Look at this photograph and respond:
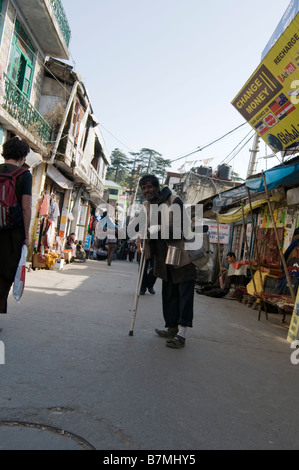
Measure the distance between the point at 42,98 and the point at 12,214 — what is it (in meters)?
12.6

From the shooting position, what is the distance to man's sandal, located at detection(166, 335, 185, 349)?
15.3 ft

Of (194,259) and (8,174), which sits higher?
(8,174)

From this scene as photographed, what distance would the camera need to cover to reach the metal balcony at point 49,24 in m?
11.6

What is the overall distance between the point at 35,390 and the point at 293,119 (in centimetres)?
561

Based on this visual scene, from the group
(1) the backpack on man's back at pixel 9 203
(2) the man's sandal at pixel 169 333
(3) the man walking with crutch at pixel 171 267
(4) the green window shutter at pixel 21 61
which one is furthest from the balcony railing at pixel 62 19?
(2) the man's sandal at pixel 169 333

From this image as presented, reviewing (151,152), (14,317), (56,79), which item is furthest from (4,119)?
(151,152)

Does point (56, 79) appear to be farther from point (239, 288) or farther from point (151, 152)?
point (151, 152)

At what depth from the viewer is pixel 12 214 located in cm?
415

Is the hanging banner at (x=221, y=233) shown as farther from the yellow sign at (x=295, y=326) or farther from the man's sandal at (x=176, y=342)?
the man's sandal at (x=176, y=342)

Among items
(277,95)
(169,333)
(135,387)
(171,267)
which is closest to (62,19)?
(277,95)

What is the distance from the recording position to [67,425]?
2420 millimetres

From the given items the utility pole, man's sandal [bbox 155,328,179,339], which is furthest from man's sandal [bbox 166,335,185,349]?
the utility pole

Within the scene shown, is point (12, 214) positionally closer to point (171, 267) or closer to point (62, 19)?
point (171, 267)

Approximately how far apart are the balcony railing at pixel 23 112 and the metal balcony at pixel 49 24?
239 centimetres
